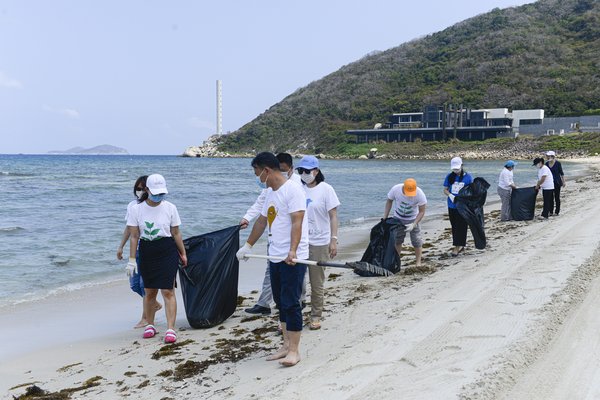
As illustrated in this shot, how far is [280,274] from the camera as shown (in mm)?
4273

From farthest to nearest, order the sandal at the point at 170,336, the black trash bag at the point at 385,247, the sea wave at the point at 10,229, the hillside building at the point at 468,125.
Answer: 1. the hillside building at the point at 468,125
2. the sea wave at the point at 10,229
3. the black trash bag at the point at 385,247
4. the sandal at the point at 170,336

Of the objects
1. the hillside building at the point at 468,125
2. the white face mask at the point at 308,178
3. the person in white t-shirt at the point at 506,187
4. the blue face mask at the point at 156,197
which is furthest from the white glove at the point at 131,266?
the hillside building at the point at 468,125

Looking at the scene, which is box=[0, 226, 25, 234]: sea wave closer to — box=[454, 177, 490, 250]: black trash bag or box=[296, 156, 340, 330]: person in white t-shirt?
box=[454, 177, 490, 250]: black trash bag

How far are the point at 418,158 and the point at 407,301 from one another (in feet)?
242

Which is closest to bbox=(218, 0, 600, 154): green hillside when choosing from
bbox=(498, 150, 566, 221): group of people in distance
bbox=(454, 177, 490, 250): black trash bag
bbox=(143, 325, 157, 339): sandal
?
bbox=(498, 150, 566, 221): group of people in distance

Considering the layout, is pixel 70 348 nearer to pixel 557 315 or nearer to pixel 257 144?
pixel 557 315

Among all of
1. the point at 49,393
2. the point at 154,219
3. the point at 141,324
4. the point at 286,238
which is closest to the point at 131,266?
the point at 154,219

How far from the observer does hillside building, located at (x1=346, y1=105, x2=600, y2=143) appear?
76250 mm

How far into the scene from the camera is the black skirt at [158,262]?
5216 millimetres

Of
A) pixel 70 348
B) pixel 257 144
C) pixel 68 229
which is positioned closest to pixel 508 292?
pixel 70 348

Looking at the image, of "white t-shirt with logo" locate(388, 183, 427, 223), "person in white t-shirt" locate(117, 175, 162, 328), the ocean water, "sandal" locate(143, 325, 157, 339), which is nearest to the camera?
"person in white t-shirt" locate(117, 175, 162, 328)

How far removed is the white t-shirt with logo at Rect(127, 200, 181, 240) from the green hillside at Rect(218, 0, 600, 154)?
83.1 meters

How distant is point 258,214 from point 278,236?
5.57 feet

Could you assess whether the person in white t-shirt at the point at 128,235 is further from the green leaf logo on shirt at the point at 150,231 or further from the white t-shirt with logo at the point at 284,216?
the white t-shirt with logo at the point at 284,216
